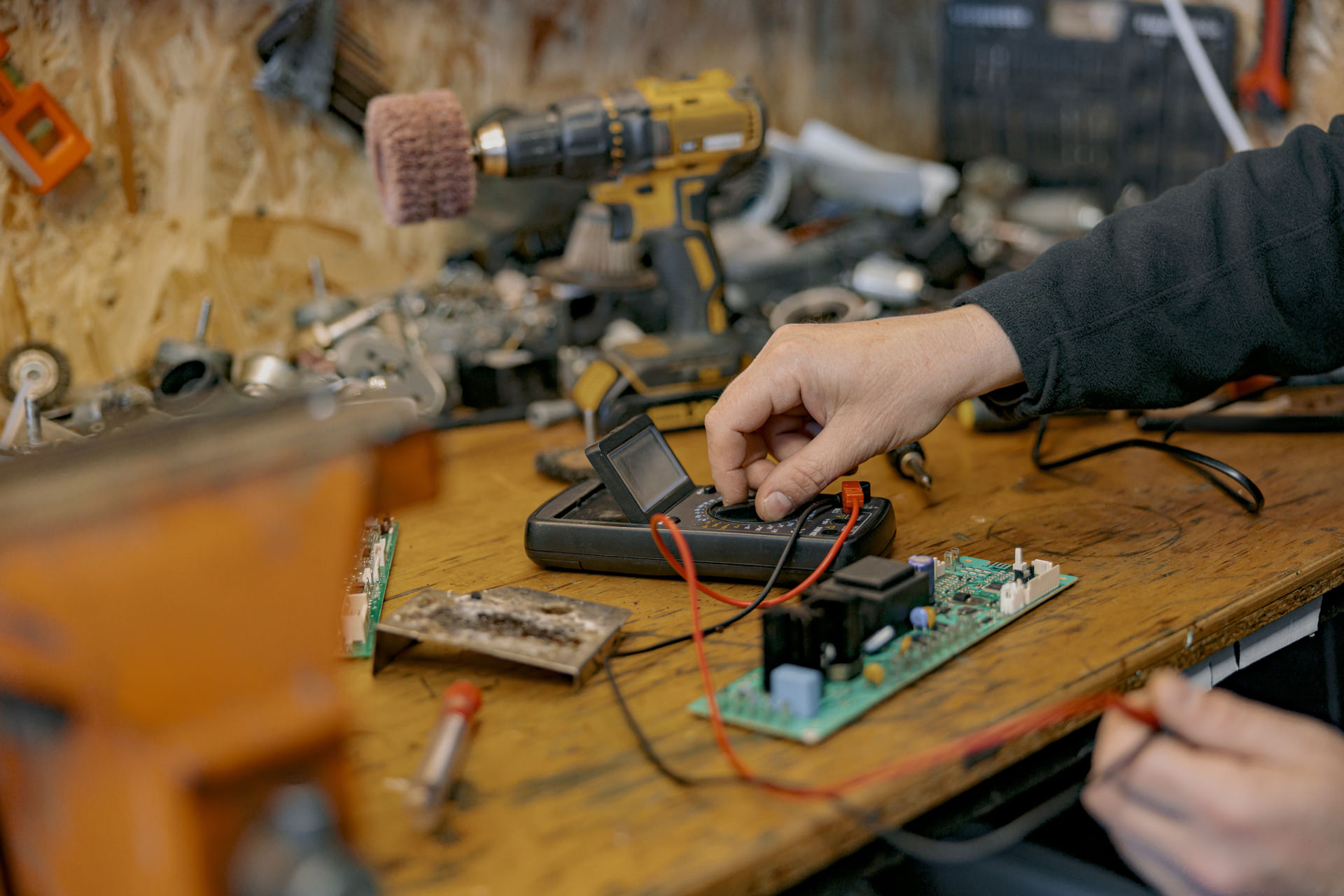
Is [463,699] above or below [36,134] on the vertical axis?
below

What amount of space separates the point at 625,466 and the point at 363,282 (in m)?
0.81

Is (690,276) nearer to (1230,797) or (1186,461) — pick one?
(1186,461)

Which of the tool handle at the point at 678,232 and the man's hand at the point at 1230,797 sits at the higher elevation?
the tool handle at the point at 678,232

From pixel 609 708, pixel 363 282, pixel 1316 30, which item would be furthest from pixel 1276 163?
pixel 363 282

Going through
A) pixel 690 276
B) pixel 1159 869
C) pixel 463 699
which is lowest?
pixel 1159 869

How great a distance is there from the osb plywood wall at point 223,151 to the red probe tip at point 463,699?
925mm

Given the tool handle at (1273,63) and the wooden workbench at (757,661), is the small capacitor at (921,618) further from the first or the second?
the tool handle at (1273,63)

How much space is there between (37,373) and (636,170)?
736 mm

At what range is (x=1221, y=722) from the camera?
1.95 ft

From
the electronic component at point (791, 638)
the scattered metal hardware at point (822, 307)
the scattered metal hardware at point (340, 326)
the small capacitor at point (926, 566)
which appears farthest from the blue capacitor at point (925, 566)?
the scattered metal hardware at point (340, 326)

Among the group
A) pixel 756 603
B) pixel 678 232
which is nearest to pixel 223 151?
pixel 678 232

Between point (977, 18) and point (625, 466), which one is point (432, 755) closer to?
point (625, 466)

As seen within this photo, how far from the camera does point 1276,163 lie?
3.25 feet

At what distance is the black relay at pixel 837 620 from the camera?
0.69 metres
